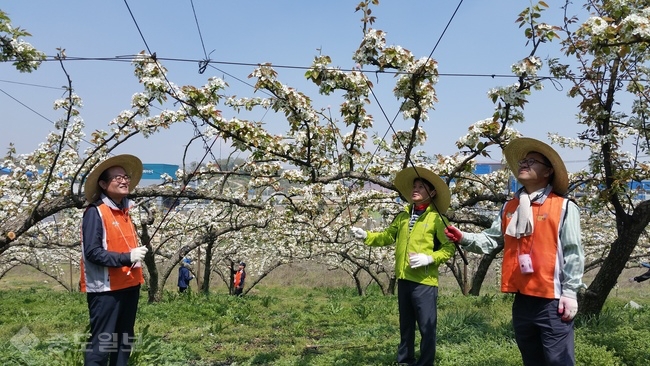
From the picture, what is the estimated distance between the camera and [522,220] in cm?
312

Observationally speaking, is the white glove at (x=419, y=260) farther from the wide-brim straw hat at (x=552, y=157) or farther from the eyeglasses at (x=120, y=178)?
the eyeglasses at (x=120, y=178)

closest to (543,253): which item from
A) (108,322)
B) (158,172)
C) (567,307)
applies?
(567,307)

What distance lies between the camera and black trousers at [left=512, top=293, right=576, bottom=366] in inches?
117

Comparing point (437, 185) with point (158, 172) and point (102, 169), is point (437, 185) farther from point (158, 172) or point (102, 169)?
point (158, 172)

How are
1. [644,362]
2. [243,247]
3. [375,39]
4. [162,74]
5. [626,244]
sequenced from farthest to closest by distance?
[243,247], [626,244], [162,74], [375,39], [644,362]

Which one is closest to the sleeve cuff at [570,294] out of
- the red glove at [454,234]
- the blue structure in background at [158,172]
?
the red glove at [454,234]

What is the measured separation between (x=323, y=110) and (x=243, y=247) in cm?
1641

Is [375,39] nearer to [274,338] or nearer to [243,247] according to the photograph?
[274,338]

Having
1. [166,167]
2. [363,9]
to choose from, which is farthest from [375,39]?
[166,167]

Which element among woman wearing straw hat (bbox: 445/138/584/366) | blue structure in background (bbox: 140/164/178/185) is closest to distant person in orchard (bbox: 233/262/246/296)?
blue structure in background (bbox: 140/164/178/185)

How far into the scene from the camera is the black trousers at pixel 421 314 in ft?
13.6

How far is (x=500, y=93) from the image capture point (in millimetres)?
5043

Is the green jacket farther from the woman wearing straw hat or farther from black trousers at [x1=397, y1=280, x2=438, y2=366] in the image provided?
the woman wearing straw hat

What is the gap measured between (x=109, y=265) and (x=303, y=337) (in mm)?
4005
